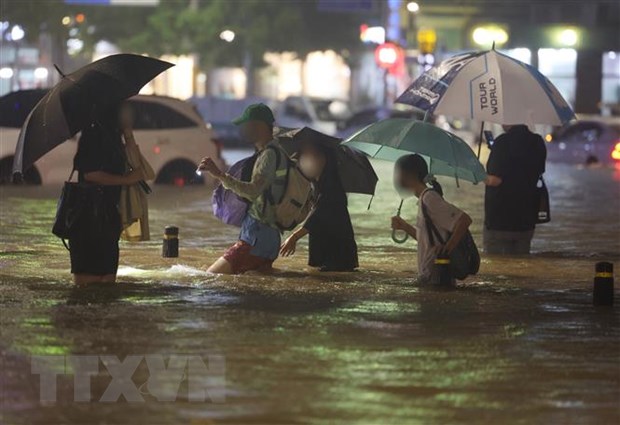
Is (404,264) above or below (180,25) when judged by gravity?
below

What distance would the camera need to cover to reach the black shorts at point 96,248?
1123cm

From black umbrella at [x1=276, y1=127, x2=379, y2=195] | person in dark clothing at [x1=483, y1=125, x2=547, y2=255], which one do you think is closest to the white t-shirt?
black umbrella at [x1=276, y1=127, x2=379, y2=195]

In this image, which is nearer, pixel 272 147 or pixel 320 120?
pixel 272 147

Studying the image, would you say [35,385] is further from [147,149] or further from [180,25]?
[180,25]

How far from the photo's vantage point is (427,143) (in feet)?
40.1

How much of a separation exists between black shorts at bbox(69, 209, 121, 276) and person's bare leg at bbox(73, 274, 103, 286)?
0.15 ft

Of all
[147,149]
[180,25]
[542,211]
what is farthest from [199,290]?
[180,25]

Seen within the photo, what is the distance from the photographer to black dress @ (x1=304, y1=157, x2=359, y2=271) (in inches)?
523

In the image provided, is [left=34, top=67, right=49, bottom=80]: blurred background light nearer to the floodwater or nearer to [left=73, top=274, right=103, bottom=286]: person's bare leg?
the floodwater

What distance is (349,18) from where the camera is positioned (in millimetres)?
76562

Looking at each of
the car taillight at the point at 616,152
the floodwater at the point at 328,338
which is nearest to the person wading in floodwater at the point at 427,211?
the floodwater at the point at 328,338

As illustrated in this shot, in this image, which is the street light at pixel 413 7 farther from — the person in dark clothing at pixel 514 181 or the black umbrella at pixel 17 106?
the black umbrella at pixel 17 106

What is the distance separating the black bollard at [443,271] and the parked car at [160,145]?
13300mm

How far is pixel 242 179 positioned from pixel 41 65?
202 ft
